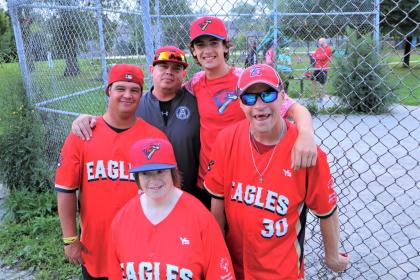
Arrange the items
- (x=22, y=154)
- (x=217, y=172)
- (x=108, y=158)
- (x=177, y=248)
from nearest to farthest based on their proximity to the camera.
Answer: (x=177, y=248), (x=217, y=172), (x=108, y=158), (x=22, y=154)

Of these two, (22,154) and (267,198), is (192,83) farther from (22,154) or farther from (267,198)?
(22,154)

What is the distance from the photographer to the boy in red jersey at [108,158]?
2398 mm

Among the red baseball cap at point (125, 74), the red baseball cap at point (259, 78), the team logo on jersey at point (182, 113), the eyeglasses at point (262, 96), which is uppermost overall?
the red baseball cap at point (125, 74)

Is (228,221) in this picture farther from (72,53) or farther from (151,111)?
(72,53)

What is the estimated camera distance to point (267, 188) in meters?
2.01

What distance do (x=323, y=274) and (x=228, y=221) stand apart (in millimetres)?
1437

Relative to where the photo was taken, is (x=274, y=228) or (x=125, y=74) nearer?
(x=274, y=228)

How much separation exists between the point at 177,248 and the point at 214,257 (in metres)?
0.18

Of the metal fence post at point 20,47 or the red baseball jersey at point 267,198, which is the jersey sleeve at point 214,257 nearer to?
the red baseball jersey at point 267,198

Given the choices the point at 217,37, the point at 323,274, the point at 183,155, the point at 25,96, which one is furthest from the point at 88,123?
the point at 25,96

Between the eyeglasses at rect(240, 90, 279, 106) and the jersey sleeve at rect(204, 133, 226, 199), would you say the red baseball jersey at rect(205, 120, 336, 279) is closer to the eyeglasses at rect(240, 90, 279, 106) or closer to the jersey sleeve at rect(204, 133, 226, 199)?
the jersey sleeve at rect(204, 133, 226, 199)

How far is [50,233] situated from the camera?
4.40 meters

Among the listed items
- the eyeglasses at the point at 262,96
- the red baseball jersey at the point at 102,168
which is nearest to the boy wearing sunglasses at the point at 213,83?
the red baseball jersey at the point at 102,168

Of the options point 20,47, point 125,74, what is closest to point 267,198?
point 125,74
